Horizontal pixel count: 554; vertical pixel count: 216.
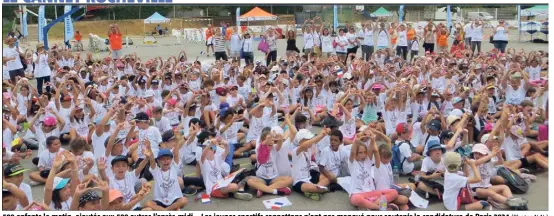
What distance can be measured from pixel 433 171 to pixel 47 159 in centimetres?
484

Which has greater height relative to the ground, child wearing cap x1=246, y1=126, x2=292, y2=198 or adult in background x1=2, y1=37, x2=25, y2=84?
adult in background x1=2, y1=37, x2=25, y2=84

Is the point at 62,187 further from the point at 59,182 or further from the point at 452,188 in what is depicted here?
the point at 452,188

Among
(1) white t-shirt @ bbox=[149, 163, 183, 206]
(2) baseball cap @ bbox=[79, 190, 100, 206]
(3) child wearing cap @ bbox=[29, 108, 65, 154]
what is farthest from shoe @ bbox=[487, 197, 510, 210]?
(3) child wearing cap @ bbox=[29, 108, 65, 154]

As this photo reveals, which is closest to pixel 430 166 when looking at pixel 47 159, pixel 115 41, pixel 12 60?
pixel 47 159

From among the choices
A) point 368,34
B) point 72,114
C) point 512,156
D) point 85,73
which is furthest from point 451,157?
point 368,34

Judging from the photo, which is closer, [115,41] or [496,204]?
[496,204]

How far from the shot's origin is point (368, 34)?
60.1ft

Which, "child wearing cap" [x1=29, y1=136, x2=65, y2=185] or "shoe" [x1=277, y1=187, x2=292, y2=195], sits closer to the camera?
"shoe" [x1=277, y1=187, x2=292, y2=195]

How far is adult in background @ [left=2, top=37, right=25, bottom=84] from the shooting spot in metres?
13.7

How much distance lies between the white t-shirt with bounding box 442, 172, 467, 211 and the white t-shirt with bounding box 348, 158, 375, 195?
2.59ft

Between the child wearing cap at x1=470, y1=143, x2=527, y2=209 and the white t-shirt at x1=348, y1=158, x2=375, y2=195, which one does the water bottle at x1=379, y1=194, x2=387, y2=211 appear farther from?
the child wearing cap at x1=470, y1=143, x2=527, y2=209

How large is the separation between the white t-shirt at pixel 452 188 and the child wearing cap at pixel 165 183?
2865 millimetres

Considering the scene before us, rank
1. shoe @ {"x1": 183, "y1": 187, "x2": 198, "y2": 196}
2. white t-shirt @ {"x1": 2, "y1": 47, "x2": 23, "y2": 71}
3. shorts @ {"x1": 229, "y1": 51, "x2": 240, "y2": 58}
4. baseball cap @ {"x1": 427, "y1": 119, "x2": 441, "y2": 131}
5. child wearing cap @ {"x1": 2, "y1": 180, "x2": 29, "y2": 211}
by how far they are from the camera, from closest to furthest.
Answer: child wearing cap @ {"x1": 2, "y1": 180, "x2": 29, "y2": 211}, shoe @ {"x1": 183, "y1": 187, "x2": 198, "y2": 196}, baseball cap @ {"x1": 427, "y1": 119, "x2": 441, "y2": 131}, white t-shirt @ {"x1": 2, "y1": 47, "x2": 23, "y2": 71}, shorts @ {"x1": 229, "y1": 51, "x2": 240, "y2": 58}

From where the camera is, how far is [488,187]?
641cm
